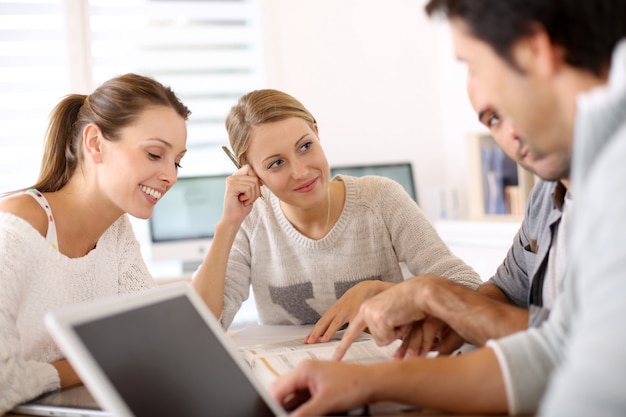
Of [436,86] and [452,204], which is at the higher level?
[436,86]

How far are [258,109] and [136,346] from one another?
1.18 metres

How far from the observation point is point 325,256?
80.0 inches

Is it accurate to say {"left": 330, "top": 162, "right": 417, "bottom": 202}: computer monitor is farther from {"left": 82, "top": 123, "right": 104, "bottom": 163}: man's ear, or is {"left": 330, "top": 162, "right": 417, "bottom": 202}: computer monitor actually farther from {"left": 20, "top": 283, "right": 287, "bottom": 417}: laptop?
{"left": 20, "top": 283, "right": 287, "bottom": 417}: laptop

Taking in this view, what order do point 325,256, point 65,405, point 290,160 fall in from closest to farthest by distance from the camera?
point 65,405, point 290,160, point 325,256

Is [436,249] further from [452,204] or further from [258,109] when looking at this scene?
Answer: [452,204]

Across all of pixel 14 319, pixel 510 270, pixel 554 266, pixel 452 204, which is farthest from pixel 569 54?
pixel 452 204

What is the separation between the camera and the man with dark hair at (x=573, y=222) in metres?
0.59

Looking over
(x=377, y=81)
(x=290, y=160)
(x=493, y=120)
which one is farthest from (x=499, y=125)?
(x=377, y=81)

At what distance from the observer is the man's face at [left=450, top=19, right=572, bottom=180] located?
0.78 meters

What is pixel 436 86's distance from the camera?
460 cm

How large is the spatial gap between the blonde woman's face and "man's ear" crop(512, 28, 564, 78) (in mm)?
1170

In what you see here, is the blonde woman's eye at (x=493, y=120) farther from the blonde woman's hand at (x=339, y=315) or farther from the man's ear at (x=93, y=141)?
the man's ear at (x=93, y=141)

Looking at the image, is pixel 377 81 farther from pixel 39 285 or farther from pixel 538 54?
pixel 538 54

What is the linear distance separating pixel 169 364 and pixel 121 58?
3.49 metres
